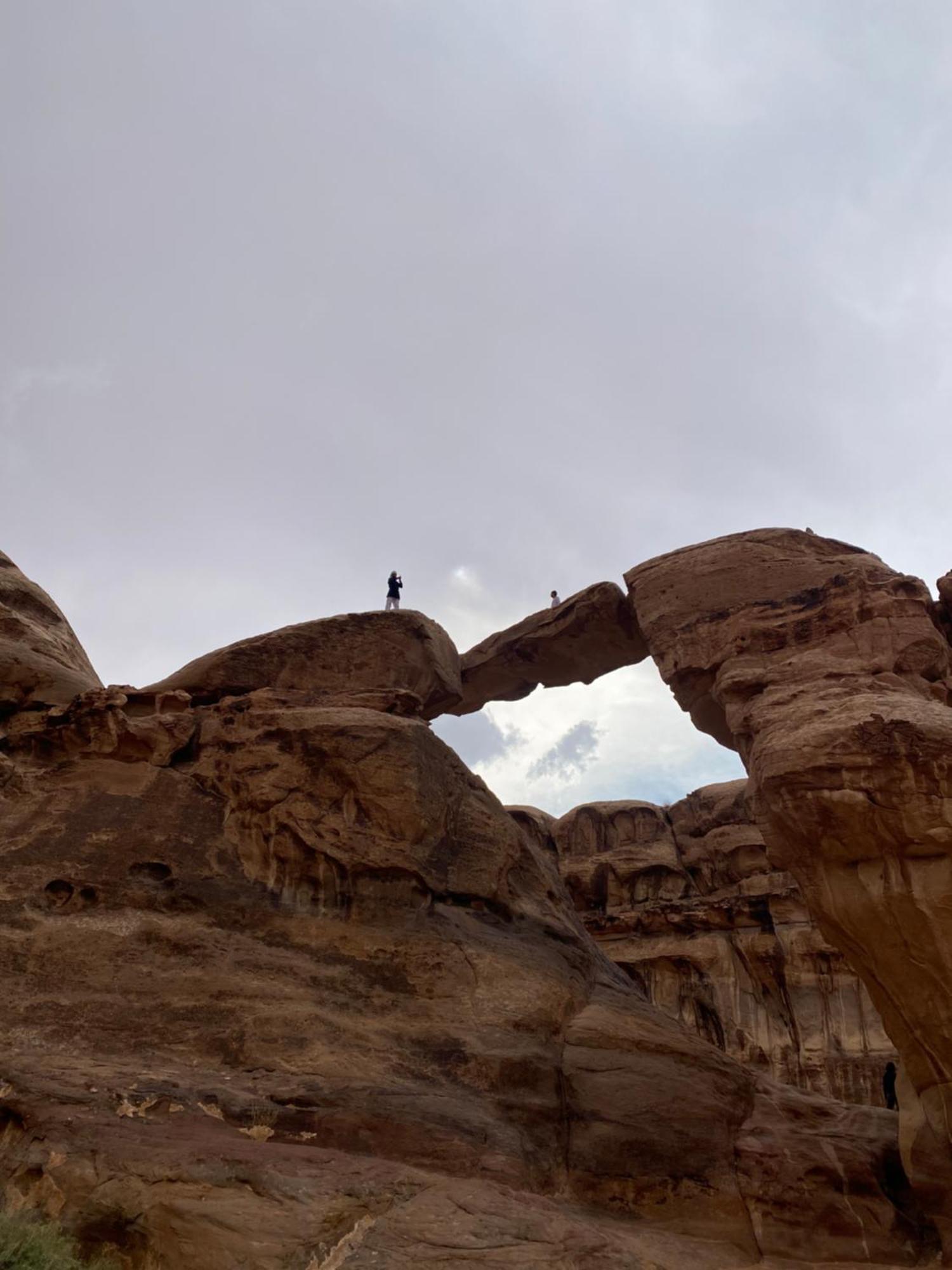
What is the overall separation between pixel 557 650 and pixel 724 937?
1307 centimetres

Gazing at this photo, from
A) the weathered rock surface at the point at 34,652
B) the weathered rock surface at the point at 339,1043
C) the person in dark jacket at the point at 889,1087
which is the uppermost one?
the weathered rock surface at the point at 34,652

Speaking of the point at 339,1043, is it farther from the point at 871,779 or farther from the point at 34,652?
the point at 34,652

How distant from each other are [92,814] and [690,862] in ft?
71.2

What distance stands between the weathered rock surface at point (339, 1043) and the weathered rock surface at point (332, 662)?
1365 mm

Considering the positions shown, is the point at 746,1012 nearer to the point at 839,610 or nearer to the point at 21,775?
the point at 839,610

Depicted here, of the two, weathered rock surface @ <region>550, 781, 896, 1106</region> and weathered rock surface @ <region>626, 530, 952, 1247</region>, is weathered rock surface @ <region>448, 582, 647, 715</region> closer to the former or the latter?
weathered rock surface @ <region>626, 530, 952, 1247</region>

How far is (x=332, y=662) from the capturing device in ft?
51.1

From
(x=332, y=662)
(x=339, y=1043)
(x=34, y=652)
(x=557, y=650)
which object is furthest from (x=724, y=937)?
(x=34, y=652)

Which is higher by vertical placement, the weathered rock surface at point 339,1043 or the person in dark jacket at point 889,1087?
the weathered rock surface at point 339,1043

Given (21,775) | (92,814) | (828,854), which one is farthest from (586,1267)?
(21,775)

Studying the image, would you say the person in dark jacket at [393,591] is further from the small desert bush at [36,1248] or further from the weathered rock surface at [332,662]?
the small desert bush at [36,1248]

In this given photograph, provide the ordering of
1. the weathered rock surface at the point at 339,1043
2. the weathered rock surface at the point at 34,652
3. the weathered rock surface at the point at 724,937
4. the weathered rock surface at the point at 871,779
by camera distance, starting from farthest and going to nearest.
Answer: the weathered rock surface at the point at 724,937, the weathered rock surface at the point at 34,652, the weathered rock surface at the point at 871,779, the weathered rock surface at the point at 339,1043

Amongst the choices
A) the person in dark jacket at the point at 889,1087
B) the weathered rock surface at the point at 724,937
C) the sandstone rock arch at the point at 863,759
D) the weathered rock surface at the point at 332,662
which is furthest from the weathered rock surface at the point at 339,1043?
the weathered rock surface at the point at 724,937

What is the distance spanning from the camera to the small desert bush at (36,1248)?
19.3 feet
